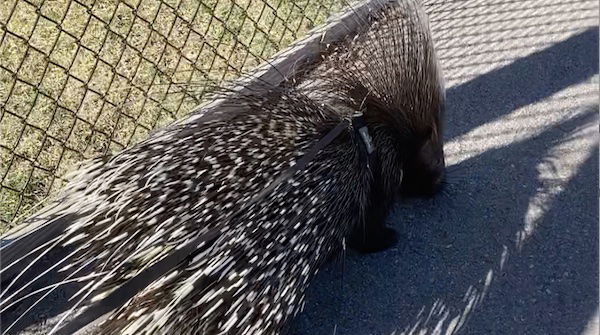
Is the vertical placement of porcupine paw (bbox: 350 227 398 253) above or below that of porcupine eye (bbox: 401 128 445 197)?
below

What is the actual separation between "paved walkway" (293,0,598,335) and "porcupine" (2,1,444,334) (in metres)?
0.12

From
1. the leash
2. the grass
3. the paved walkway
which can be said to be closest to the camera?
the leash

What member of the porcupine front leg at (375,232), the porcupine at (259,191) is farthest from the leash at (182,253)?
the porcupine front leg at (375,232)

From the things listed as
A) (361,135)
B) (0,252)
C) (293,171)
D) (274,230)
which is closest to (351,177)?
(361,135)

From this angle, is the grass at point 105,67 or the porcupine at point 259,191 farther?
the grass at point 105,67

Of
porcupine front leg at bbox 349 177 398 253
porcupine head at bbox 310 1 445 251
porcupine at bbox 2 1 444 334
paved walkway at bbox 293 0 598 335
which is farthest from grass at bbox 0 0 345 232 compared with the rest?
paved walkway at bbox 293 0 598 335

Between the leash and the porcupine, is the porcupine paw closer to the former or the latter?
the porcupine

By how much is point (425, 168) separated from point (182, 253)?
0.79 metres

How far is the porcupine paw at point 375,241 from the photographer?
1691 mm

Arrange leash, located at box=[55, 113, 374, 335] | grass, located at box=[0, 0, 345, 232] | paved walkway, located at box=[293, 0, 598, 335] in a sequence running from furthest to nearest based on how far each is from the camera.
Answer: grass, located at box=[0, 0, 345, 232] < paved walkway, located at box=[293, 0, 598, 335] < leash, located at box=[55, 113, 374, 335]

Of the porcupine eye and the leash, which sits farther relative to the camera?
the porcupine eye

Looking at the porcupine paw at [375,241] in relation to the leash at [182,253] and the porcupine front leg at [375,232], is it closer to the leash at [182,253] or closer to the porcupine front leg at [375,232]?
the porcupine front leg at [375,232]

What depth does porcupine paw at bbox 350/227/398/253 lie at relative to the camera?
5.55 ft

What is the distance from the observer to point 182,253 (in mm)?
1264
